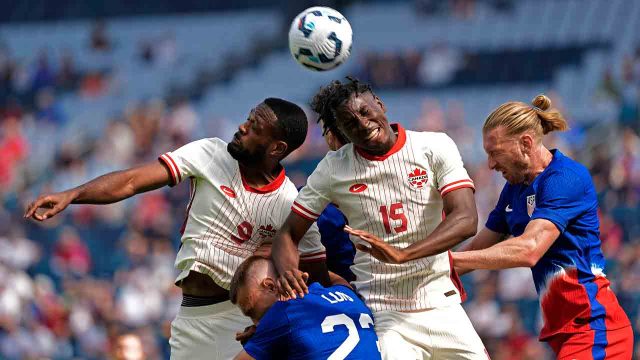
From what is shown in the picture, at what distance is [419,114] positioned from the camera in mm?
19016

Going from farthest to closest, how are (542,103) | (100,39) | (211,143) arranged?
1. (100,39)
2. (211,143)
3. (542,103)

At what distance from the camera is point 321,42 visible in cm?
670

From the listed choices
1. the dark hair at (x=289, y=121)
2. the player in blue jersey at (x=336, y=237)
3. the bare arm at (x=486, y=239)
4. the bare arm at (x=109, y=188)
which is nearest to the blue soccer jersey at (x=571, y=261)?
the bare arm at (x=486, y=239)

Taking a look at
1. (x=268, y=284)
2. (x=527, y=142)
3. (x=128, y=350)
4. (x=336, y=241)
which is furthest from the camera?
(x=128, y=350)

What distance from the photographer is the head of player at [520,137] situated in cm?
552

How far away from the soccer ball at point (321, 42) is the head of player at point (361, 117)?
1.21m

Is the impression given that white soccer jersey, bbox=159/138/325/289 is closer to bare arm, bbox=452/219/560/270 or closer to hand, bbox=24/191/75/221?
hand, bbox=24/191/75/221

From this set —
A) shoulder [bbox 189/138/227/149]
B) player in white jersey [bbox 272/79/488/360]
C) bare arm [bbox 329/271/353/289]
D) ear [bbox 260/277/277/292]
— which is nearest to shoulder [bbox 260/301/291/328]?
ear [bbox 260/277/277/292]

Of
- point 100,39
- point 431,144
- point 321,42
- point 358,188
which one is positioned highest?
point 100,39

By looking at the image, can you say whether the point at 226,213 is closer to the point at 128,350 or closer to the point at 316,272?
the point at 316,272

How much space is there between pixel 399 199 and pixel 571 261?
973 mm

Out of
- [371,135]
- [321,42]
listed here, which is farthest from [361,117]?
[321,42]

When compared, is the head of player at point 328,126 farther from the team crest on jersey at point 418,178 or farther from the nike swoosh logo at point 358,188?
the team crest on jersey at point 418,178

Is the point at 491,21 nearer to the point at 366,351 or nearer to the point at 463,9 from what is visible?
the point at 463,9
